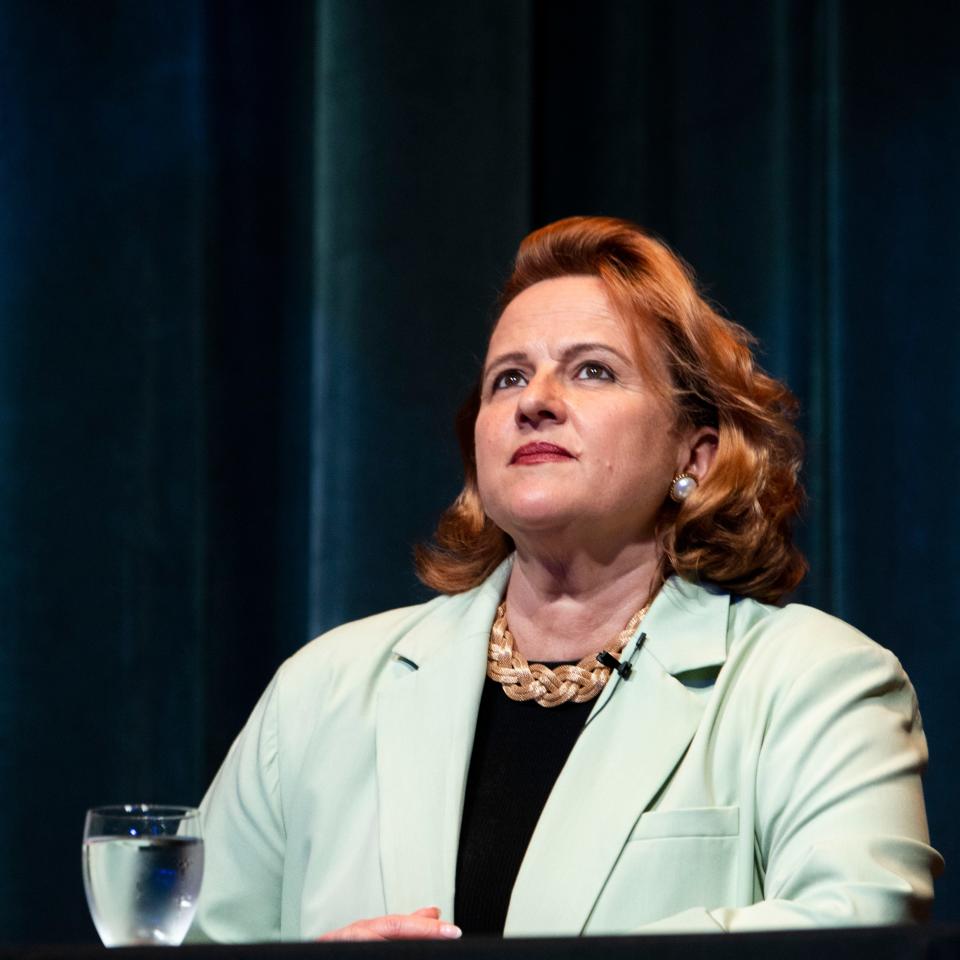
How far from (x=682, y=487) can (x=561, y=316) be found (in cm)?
26

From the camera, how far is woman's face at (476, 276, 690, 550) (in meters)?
1.85

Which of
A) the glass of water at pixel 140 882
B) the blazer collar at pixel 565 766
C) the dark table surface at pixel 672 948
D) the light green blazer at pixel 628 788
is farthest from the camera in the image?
the blazer collar at pixel 565 766

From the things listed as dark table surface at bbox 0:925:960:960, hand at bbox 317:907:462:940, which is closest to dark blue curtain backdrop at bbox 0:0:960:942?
hand at bbox 317:907:462:940

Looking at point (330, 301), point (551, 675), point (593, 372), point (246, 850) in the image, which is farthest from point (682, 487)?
point (330, 301)

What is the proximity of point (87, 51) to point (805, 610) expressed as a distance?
5.23 feet

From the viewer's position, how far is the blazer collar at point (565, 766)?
162 cm

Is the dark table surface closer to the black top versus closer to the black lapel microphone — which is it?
the black top

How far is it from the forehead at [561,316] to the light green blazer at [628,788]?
331 mm

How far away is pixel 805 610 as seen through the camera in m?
Answer: 1.79

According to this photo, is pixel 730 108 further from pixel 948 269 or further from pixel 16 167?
pixel 16 167

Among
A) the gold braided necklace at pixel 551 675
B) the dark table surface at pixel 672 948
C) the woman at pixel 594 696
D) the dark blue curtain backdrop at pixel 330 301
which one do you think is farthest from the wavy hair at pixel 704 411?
the dark table surface at pixel 672 948

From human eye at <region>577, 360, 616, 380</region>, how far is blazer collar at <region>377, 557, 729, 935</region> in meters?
0.26

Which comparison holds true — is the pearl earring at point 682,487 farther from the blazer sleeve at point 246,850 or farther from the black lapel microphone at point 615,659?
the blazer sleeve at point 246,850

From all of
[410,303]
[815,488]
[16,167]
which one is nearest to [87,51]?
[16,167]
